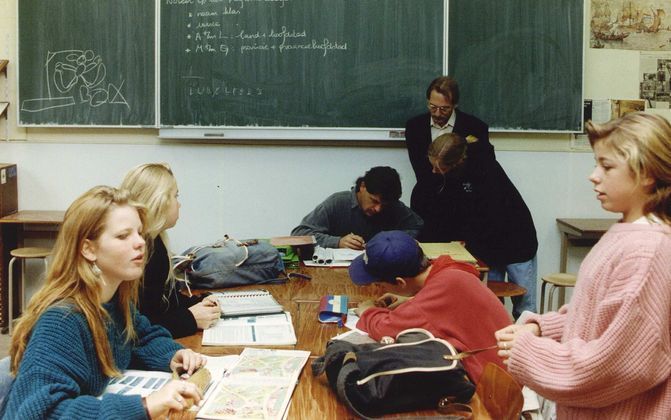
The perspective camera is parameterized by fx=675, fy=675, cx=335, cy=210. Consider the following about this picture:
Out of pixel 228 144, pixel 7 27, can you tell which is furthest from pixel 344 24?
pixel 7 27

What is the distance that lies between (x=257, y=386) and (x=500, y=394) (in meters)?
0.61

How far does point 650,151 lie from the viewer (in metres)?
1.45

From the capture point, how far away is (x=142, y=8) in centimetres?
446

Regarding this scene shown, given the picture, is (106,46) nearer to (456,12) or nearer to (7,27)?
(7,27)

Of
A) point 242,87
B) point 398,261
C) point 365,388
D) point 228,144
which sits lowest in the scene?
point 365,388

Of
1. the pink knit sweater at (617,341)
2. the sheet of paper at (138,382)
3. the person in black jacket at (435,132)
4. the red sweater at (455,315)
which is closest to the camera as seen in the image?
the pink knit sweater at (617,341)

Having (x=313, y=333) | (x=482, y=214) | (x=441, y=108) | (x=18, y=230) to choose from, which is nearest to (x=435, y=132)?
(x=441, y=108)

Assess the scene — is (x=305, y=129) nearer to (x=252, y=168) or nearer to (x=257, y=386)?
(x=252, y=168)

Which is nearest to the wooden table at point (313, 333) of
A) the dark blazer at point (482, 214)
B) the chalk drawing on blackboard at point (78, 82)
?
the dark blazer at point (482, 214)

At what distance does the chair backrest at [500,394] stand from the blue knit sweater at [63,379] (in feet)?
2.60

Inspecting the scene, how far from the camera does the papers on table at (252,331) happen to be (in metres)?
2.12

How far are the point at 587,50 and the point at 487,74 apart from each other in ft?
2.30

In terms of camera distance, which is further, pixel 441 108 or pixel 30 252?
pixel 30 252

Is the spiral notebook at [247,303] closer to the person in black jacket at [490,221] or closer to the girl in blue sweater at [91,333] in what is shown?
the girl in blue sweater at [91,333]
